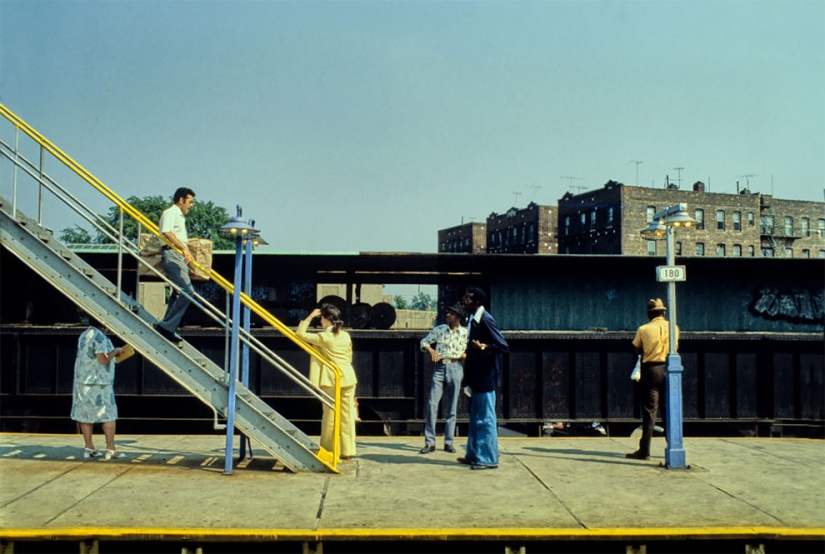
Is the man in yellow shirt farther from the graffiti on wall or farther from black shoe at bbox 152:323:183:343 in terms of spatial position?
the graffiti on wall

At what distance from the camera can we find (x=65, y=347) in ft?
43.4

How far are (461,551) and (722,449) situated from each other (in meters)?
6.39

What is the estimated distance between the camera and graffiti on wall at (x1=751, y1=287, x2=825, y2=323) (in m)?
16.1

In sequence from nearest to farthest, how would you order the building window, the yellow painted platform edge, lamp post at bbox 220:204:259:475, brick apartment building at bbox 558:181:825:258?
1. the yellow painted platform edge
2. lamp post at bbox 220:204:259:475
3. brick apartment building at bbox 558:181:825:258
4. the building window

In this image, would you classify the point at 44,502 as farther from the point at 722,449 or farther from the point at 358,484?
the point at 722,449

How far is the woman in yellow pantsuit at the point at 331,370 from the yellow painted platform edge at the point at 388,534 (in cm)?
314

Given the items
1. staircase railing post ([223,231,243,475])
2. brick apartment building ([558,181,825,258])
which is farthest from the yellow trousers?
brick apartment building ([558,181,825,258])

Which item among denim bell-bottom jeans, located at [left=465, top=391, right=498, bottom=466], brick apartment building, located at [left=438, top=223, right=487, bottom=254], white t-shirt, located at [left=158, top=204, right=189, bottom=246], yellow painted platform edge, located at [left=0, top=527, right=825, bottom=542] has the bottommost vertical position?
yellow painted platform edge, located at [left=0, top=527, right=825, bottom=542]

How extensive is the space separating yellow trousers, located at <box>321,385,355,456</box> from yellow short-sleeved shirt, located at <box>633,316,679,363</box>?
400 cm

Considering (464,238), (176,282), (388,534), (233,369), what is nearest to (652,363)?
(388,534)

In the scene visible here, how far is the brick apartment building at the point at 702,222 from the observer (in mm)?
66719

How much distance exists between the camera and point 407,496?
299 inches

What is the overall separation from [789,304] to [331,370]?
11.7 m

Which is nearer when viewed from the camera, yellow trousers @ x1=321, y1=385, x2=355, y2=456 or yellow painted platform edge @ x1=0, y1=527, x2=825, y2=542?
yellow painted platform edge @ x1=0, y1=527, x2=825, y2=542
